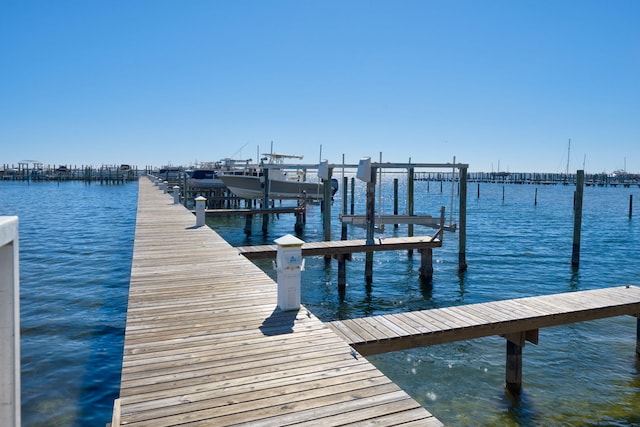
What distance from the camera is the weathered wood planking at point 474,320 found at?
22.2 feet

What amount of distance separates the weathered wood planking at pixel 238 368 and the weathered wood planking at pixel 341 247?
509 centimetres

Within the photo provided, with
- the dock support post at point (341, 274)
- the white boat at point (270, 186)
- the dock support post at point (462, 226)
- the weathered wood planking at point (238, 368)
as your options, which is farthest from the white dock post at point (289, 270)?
the white boat at point (270, 186)

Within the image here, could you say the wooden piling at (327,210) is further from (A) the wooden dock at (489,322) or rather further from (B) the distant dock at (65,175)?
(B) the distant dock at (65,175)

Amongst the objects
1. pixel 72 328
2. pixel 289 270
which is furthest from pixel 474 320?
pixel 72 328

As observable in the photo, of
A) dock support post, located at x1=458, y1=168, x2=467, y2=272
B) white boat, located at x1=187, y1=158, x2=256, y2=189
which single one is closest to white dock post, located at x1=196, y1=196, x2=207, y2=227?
dock support post, located at x1=458, y1=168, x2=467, y2=272

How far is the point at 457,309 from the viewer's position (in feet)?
27.0

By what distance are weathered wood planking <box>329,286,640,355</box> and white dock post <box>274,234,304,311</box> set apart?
88cm

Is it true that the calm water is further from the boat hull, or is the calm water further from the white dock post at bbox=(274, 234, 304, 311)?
the boat hull

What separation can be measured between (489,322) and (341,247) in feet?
23.8

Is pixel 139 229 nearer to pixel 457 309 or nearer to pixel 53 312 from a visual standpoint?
pixel 53 312

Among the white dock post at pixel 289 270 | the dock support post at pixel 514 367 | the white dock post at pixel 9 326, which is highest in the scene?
the white dock post at pixel 9 326

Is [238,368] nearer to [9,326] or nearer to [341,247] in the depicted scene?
[9,326]

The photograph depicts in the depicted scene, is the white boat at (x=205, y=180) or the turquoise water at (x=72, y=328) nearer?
the turquoise water at (x=72, y=328)

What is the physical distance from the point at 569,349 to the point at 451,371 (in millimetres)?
3180
